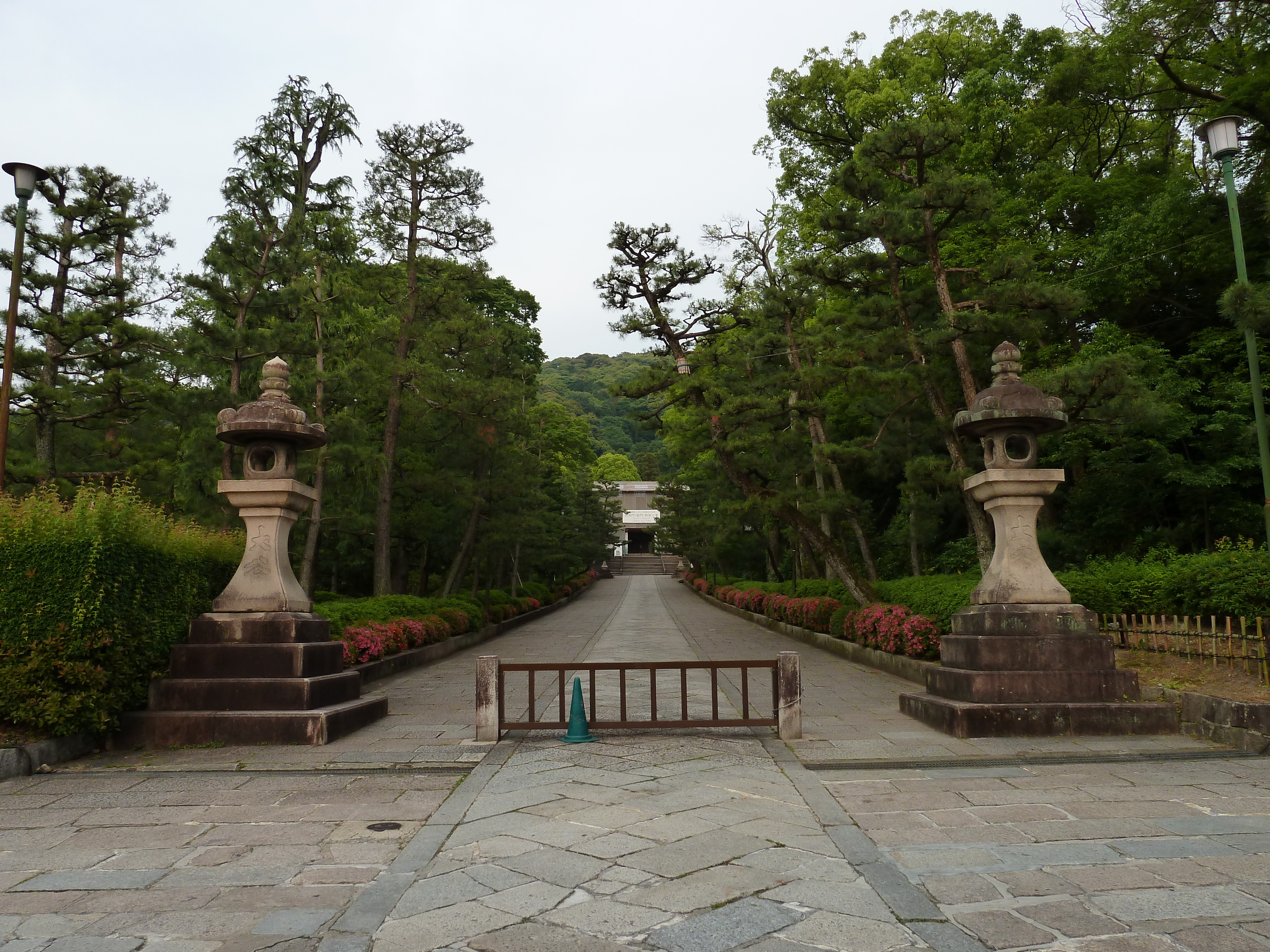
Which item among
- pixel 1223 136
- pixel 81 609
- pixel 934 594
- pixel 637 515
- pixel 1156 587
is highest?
pixel 1223 136

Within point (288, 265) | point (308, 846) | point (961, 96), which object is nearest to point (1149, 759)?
point (308, 846)

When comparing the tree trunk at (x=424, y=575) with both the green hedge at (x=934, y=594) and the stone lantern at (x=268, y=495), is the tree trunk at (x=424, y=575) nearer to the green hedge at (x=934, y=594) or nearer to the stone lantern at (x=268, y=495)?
the green hedge at (x=934, y=594)

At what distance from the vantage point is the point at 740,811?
4992 millimetres

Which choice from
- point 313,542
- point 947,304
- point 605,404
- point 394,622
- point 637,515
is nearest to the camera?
point 947,304

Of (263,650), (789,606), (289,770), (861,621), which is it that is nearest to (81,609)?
(263,650)

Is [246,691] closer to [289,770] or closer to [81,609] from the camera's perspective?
A: [289,770]

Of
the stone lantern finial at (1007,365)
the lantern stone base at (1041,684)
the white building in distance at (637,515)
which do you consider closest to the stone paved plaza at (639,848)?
the lantern stone base at (1041,684)

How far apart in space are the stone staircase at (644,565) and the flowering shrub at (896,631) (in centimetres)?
6027

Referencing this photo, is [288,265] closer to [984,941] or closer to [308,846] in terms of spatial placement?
[308,846]

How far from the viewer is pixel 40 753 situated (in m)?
6.41

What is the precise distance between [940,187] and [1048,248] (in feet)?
22.3

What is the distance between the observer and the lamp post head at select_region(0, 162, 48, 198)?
1059 centimetres

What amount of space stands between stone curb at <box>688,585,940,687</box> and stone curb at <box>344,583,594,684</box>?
7.69m

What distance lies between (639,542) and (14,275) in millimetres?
78627
